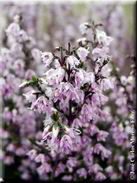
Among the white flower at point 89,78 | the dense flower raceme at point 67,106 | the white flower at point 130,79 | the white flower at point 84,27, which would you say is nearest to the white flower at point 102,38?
the dense flower raceme at point 67,106

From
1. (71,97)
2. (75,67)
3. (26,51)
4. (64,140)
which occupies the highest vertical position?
(26,51)

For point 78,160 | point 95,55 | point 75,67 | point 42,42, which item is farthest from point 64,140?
point 42,42

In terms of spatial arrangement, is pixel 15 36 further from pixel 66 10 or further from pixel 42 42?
pixel 66 10

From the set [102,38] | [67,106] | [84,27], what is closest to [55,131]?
[67,106]

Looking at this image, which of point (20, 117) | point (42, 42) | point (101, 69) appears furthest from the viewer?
point (42, 42)

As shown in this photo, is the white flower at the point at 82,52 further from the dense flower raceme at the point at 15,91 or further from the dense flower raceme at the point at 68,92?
the dense flower raceme at the point at 15,91

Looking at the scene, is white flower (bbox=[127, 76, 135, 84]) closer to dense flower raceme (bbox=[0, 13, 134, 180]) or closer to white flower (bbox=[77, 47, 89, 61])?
dense flower raceme (bbox=[0, 13, 134, 180])

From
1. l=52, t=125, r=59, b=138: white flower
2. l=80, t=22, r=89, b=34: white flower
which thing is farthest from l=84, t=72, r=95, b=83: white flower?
l=80, t=22, r=89, b=34: white flower

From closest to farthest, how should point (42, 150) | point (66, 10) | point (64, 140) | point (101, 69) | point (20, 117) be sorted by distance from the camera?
point (64, 140)
point (101, 69)
point (42, 150)
point (20, 117)
point (66, 10)
